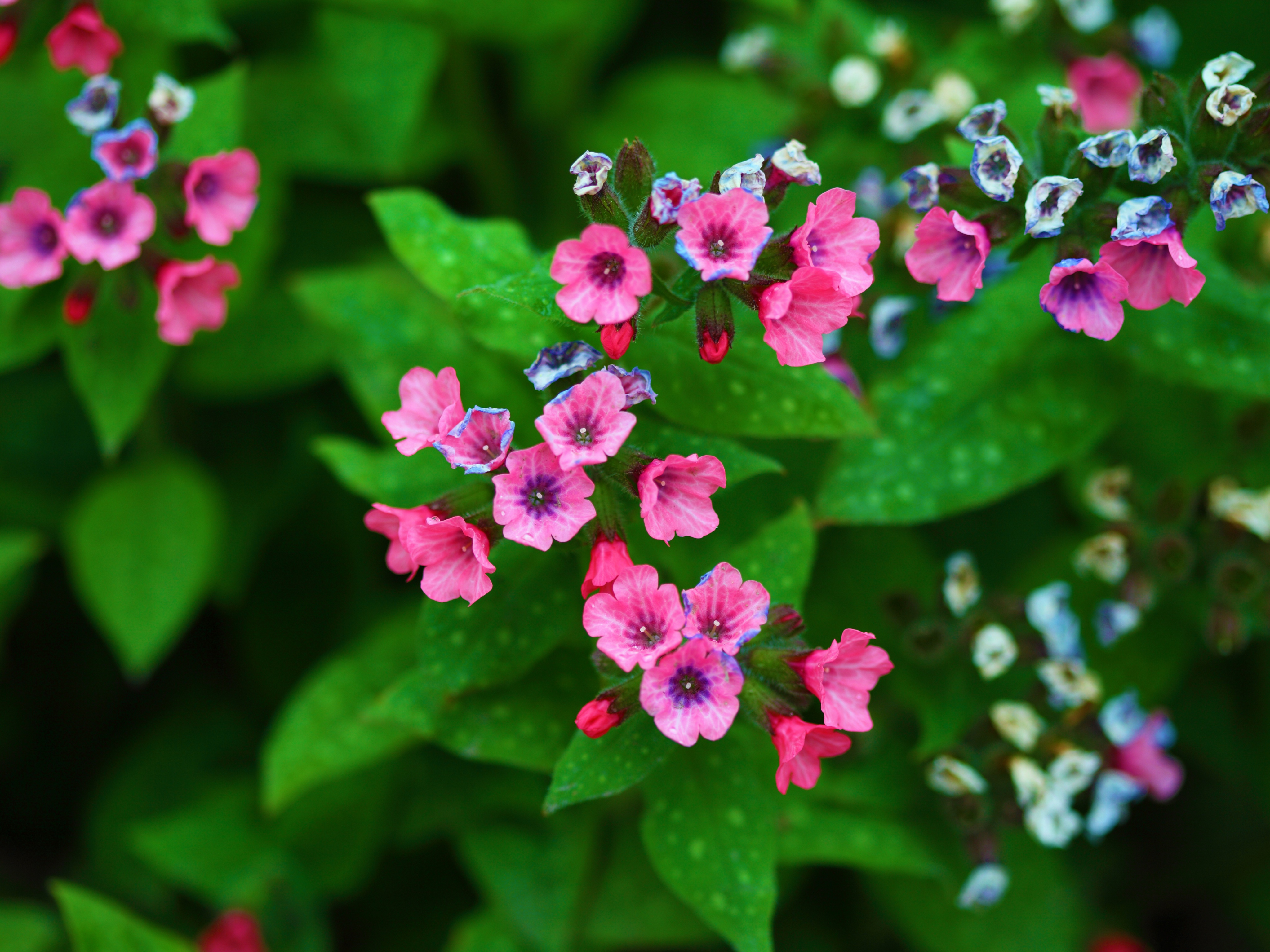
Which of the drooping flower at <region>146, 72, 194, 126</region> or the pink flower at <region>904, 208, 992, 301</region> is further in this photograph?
the drooping flower at <region>146, 72, 194, 126</region>

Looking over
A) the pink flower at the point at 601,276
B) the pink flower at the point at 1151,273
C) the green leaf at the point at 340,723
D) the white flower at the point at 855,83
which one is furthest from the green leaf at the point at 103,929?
the white flower at the point at 855,83

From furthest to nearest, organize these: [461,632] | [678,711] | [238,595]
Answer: [238,595]
[461,632]
[678,711]

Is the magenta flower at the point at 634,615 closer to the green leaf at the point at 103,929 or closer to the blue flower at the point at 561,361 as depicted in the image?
the blue flower at the point at 561,361

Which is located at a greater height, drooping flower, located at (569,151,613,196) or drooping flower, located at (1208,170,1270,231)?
drooping flower, located at (569,151,613,196)

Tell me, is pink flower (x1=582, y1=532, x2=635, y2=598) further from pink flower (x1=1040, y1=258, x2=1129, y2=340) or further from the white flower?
the white flower

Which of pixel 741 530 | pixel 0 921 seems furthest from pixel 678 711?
pixel 0 921

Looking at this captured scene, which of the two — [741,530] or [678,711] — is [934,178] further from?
[678,711]

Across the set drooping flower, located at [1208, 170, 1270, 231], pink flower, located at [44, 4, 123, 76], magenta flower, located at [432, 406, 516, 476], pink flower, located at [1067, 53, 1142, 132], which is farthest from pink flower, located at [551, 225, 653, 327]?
pink flower, located at [1067, 53, 1142, 132]
